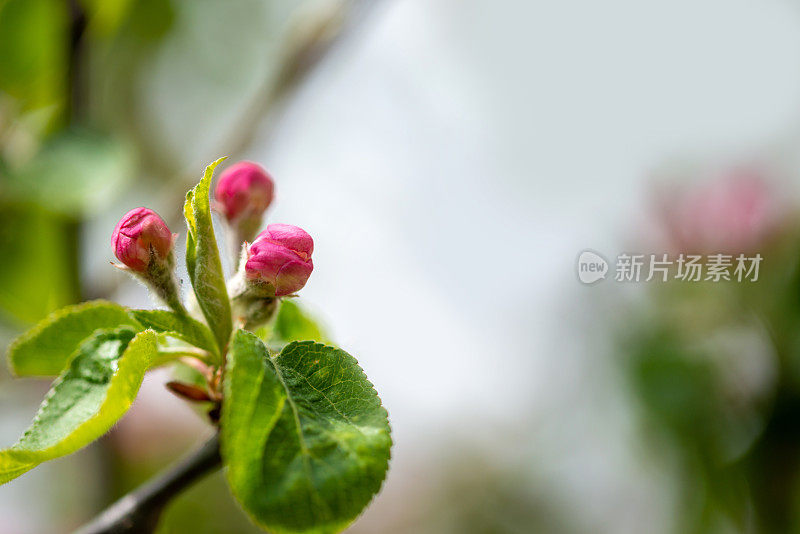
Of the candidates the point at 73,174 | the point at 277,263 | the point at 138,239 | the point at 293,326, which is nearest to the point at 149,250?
the point at 138,239

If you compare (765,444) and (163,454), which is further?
(163,454)

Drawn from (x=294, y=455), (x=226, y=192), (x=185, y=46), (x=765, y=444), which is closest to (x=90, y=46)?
(x=185, y=46)

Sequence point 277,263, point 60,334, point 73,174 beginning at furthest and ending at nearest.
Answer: point 73,174 < point 60,334 < point 277,263

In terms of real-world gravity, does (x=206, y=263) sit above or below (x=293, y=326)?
above

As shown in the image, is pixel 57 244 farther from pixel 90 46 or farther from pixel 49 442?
pixel 49 442

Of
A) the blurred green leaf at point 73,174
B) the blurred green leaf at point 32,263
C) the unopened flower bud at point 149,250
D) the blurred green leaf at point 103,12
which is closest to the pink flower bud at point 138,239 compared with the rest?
the unopened flower bud at point 149,250

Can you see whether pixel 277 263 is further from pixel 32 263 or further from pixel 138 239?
pixel 32 263

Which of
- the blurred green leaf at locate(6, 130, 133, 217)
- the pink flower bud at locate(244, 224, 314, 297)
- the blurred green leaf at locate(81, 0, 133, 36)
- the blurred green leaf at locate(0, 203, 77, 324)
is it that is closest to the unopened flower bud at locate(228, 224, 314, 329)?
the pink flower bud at locate(244, 224, 314, 297)

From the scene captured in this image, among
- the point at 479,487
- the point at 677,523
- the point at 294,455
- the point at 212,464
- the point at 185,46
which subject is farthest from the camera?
the point at 479,487

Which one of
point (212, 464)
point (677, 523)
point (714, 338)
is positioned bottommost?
point (677, 523)
